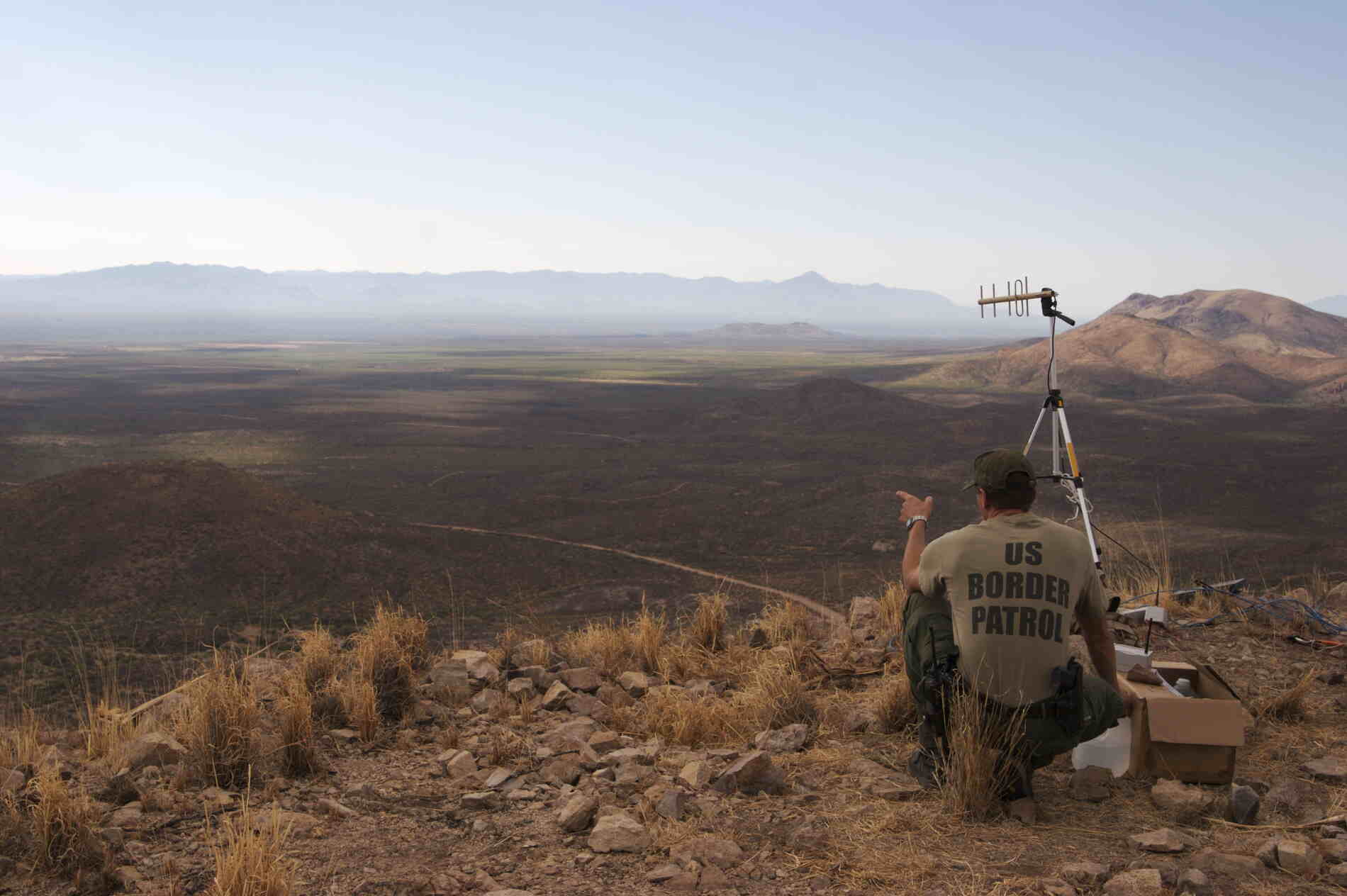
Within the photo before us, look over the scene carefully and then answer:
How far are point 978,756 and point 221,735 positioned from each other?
367 cm

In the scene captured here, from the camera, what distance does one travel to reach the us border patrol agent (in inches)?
164

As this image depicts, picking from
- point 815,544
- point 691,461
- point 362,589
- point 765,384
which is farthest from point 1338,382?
point 362,589

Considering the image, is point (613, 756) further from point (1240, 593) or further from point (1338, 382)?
point (1338, 382)

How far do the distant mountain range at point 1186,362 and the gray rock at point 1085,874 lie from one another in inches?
2612

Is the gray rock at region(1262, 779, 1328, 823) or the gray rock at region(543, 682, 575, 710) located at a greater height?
the gray rock at region(1262, 779, 1328, 823)

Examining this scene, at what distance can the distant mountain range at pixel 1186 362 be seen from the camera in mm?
65500

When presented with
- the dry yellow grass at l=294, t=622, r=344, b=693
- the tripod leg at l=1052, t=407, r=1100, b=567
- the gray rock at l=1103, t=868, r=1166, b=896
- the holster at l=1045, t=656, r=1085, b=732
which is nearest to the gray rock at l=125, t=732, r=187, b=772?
the dry yellow grass at l=294, t=622, r=344, b=693

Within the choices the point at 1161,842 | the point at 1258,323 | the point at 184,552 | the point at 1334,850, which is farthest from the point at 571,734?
the point at 1258,323

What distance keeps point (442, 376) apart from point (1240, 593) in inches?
3161

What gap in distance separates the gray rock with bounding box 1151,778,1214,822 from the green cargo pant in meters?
0.36

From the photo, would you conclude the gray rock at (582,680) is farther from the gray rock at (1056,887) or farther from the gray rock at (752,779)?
the gray rock at (1056,887)

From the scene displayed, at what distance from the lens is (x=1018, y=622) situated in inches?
164

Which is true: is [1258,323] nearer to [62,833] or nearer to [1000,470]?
[1000,470]

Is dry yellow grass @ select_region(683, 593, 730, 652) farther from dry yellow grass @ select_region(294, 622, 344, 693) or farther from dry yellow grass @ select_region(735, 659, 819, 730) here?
dry yellow grass @ select_region(294, 622, 344, 693)
